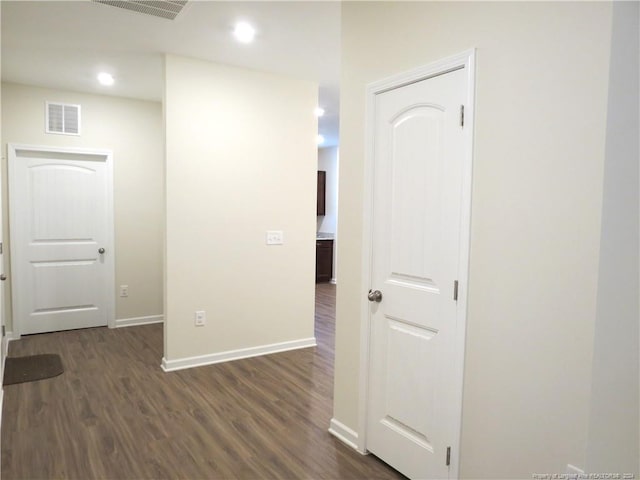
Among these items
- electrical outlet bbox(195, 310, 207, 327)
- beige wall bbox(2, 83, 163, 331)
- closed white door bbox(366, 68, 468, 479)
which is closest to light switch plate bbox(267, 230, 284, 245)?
electrical outlet bbox(195, 310, 207, 327)

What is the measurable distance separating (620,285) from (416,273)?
1.52m

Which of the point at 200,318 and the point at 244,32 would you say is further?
Answer: the point at 200,318

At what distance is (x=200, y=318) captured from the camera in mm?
3996

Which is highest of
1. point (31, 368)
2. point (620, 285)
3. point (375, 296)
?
point (620, 285)

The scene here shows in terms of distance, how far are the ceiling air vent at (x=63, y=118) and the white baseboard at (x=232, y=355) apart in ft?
9.24

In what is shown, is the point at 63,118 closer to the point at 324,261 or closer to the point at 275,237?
the point at 275,237

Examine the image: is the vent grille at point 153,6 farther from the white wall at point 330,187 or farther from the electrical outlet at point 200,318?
the white wall at point 330,187

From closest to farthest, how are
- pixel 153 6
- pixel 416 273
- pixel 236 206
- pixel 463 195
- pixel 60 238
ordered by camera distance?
1. pixel 463 195
2. pixel 416 273
3. pixel 153 6
4. pixel 236 206
5. pixel 60 238

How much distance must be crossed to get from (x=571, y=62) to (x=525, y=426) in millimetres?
1360

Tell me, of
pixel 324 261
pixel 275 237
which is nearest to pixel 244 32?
pixel 275 237

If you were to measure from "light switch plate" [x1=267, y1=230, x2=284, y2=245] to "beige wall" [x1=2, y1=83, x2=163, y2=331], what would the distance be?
192cm

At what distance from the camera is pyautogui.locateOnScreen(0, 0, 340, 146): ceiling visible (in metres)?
2.92

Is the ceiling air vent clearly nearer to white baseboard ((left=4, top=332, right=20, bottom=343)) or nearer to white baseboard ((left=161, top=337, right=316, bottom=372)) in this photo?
white baseboard ((left=4, top=332, right=20, bottom=343))

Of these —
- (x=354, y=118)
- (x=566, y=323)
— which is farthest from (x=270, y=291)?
(x=566, y=323)
